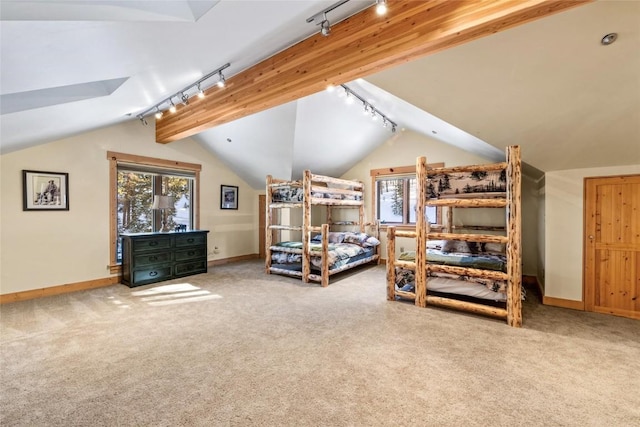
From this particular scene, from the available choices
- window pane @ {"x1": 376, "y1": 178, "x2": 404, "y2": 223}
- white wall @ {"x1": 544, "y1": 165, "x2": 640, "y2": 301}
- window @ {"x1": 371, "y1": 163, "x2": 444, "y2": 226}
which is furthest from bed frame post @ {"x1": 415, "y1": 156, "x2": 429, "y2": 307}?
window pane @ {"x1": 376, "y1": 178, "x2": 404, "y2": 223}

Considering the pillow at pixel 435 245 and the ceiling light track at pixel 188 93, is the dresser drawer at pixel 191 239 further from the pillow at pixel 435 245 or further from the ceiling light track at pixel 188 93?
the pillow at pixel 435 245

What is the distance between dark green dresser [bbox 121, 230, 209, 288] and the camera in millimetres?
4930

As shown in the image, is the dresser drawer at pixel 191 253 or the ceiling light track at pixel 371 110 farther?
the dresser drawer at pixel 191 253

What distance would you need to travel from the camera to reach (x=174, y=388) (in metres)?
2.10

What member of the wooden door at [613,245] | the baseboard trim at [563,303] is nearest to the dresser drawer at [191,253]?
the baseboard trim at [563,303]

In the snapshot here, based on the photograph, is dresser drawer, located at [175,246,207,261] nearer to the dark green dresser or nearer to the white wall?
the dark green dresser

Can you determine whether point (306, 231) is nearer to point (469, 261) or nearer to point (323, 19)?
point (469, 261)

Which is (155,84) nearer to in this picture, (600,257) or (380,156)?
(380,156)

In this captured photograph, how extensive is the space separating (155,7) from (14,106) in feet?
6.83

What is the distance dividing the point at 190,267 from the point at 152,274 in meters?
0.75

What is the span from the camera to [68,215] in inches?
183

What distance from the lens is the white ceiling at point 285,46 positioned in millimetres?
1884

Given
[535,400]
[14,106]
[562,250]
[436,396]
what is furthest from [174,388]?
[562,250]

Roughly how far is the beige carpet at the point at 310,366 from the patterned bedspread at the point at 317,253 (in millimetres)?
1380
